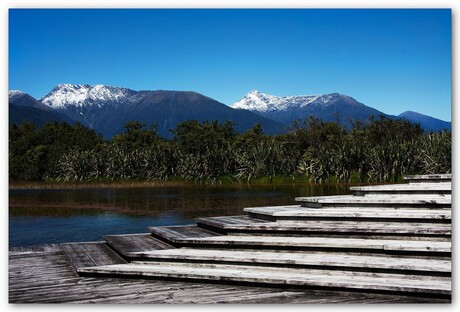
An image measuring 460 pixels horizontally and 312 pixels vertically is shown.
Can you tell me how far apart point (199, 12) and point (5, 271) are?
171 inches

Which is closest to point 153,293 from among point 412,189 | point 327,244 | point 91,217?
point 327,244

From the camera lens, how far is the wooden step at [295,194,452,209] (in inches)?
285

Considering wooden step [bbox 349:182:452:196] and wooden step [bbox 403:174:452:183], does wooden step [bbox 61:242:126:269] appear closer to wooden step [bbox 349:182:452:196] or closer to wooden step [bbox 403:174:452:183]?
wooden step [bbox 349:182:452:196]

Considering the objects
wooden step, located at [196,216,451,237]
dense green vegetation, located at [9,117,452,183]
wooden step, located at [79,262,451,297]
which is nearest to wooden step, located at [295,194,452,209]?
wooden step, located at [196,216,451,237]

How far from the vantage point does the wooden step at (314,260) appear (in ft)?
20.2

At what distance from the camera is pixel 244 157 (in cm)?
3688

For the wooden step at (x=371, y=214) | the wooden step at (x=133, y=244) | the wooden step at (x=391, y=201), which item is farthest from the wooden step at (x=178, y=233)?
the wooden step at (x=391, y=201)

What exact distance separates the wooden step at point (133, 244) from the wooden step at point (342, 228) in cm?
116

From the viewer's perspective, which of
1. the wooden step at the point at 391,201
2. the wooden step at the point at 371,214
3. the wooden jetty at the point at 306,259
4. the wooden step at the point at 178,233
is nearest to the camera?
the wooden jetty at the point at 306,259

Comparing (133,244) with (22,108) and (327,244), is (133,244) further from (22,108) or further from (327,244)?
(22,108)

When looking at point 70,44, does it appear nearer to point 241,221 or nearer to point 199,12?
point 199,12

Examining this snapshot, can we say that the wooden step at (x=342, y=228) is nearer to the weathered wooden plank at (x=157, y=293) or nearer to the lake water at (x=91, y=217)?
the weathered wooden plank at (x=157, y=293)

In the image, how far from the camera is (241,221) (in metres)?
8.77

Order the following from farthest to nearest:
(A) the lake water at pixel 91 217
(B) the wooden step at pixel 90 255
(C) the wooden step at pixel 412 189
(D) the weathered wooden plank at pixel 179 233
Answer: (A) the lake water at pixel 91 217 < (D) the weathered wooden plank at pixel 179 233 < (B) the wooden step at pixel 90 255 < (C) the wooden step at pixel 412 189
